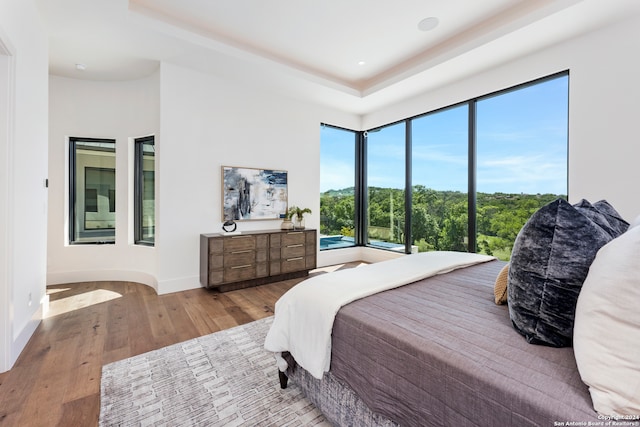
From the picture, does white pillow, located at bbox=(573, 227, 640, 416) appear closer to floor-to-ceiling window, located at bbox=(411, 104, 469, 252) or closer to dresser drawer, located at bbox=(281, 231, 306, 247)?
floor-to-ceiling window, located at bbox=(411, 104, 469, 252)

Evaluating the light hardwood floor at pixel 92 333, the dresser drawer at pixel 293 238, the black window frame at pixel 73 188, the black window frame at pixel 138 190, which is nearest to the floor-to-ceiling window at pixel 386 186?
the dresser drawer at pixel 293 238

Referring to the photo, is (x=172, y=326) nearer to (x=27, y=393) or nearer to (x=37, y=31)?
(x=27, y=393)

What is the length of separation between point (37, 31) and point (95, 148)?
187 cm

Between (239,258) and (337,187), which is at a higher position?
(337,187)

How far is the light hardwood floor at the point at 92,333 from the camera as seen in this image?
161 centimetres

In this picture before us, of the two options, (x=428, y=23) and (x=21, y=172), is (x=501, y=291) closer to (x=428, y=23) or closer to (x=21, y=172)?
(x=428, y=23)

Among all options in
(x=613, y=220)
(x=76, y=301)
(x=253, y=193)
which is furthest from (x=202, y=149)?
(x=613, y=220)

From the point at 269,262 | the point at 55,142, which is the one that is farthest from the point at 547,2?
the point at 55,142

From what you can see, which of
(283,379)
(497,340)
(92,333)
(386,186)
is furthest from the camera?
(386,186)

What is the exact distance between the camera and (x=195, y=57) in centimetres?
331

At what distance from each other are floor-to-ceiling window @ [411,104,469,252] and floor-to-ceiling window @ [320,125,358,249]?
49.6 inches

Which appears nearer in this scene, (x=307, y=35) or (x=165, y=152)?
(x=307, y=35)

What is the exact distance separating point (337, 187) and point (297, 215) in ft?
4.04

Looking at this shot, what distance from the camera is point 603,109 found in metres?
2.74
